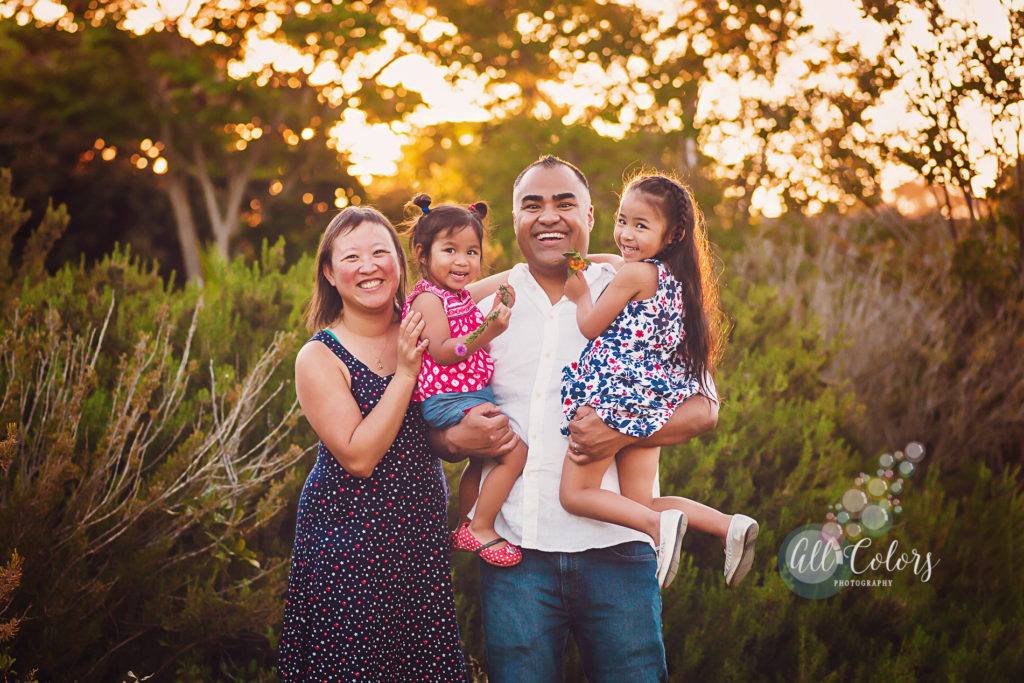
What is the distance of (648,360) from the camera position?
2.70m

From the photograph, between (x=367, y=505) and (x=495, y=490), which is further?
(x=495, y=490)

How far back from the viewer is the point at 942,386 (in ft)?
22.4

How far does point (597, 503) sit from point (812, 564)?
110 inches

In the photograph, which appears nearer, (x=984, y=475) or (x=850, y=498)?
(x=850, y=498)

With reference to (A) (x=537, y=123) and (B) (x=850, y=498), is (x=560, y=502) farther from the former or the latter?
(A) (x=537, y=123)

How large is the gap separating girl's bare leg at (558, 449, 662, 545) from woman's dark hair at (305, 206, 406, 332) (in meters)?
0.82

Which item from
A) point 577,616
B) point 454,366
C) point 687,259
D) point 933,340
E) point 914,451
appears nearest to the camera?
point 577,616

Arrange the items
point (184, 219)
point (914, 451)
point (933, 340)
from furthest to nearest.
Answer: point (184, 219) < point (933, 340) < point (914, 451)

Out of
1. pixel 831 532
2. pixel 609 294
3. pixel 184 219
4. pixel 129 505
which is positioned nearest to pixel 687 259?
pixel 609 294

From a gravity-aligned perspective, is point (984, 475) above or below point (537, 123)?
below

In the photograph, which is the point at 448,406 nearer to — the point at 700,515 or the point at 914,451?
the point at 700,515

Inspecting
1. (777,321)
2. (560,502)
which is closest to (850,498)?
(777,321)

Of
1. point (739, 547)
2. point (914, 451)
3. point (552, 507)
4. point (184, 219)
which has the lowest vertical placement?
point (914, 451)

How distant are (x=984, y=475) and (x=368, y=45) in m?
13.8
